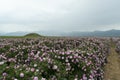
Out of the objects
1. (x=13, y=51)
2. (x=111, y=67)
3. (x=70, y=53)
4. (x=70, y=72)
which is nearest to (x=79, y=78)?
(x=70, y=72)

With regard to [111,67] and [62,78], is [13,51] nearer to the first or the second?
[62,78]

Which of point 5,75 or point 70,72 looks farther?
point 70,72

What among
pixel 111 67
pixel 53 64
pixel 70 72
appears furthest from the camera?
pixel 111 67

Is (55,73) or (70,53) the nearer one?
(55,73)

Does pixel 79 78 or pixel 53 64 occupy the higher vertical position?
pixel 53 64

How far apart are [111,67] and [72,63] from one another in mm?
9331

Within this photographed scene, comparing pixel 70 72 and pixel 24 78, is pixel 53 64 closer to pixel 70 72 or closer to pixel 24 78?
pixel 70 72

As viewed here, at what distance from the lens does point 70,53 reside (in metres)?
11.5

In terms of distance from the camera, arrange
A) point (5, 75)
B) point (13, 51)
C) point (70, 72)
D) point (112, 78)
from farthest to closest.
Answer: point (112, 78) < point (13, 51) < point (70, 72) < point (5, 75)

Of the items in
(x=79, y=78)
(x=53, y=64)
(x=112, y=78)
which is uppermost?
(x=53, y=64)

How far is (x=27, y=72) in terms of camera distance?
725 centimetres

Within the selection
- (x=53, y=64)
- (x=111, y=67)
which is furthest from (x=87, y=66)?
(x=111, y=67)

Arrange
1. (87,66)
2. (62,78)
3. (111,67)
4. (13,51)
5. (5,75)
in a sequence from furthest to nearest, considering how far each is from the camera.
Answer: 1. (111,67)
2. (13,51)
3. (87,66)
4. (62,78)
5. (5,75)

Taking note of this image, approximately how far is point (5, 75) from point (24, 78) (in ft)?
1.63
